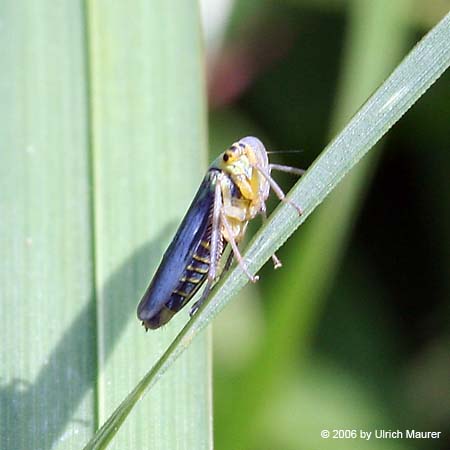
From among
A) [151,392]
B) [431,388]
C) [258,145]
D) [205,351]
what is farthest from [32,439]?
[431,388]

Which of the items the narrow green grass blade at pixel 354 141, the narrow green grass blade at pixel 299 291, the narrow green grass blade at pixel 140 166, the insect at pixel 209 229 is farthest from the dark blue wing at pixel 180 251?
the narrow green grass blade at pixel 299 291

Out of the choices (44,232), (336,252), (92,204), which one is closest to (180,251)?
(92,204)

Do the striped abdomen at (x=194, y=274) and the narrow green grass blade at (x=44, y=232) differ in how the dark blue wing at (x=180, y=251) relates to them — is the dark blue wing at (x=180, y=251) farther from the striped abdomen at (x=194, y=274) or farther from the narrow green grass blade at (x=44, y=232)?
the narrow green grass blade at (x=44, y=232)

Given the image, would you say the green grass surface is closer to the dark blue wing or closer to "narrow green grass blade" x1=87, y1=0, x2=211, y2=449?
"narrow green grass blade" x1=87, y1=0, x2=211, y2=449

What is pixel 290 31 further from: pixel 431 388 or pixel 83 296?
pixel 83 296

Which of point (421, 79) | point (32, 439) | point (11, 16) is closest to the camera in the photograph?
point (421, 79)

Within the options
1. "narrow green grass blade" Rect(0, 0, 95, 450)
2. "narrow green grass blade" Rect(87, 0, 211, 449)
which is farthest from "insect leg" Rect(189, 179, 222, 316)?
"narrow green grass blade" Rect(0, 0, 95, 450)
